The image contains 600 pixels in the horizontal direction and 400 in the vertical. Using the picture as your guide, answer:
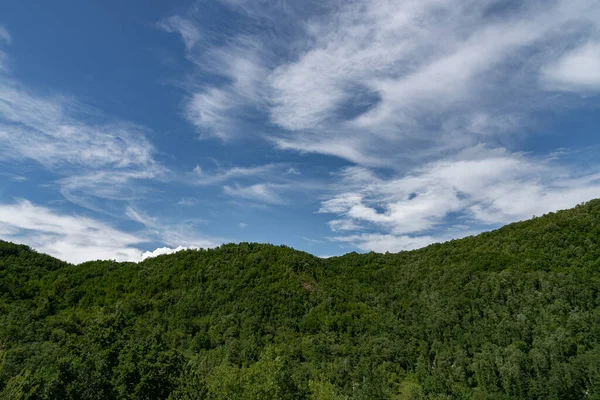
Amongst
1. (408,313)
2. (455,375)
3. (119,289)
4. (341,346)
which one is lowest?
(455,375)

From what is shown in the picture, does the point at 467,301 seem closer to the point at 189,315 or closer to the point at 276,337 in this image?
the point at 276,337

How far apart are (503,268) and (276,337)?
89051 mm

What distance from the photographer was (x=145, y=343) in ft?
159

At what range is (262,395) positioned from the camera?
3828 cm

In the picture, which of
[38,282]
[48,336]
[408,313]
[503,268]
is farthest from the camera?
[408,313]

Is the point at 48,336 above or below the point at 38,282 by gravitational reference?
below

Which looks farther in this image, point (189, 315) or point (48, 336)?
point (189, 315)

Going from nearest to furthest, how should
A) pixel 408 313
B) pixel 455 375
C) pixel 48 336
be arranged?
pixel 48 336 → pixel 455 375 → pixel 408 313

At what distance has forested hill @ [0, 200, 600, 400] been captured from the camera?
320 feet

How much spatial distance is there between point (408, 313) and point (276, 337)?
57613 mm

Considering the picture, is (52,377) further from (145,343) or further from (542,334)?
(542,334)

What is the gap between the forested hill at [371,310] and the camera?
3839 inches

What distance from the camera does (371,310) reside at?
154375 mm

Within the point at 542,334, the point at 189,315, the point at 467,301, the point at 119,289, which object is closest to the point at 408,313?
the point at 467,301
